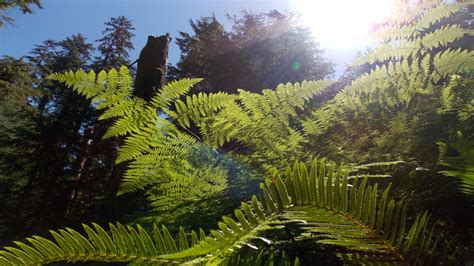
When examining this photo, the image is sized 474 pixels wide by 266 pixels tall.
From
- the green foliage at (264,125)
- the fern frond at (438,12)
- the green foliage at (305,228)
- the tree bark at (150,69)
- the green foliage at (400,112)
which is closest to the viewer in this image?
the green foliage at (305,228)

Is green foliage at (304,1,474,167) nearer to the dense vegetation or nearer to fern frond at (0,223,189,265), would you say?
the dense vegetation

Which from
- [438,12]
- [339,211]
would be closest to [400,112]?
[438,12]

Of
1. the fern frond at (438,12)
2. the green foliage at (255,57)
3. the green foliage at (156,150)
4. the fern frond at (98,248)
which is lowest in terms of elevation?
the fern frond at (98,248)

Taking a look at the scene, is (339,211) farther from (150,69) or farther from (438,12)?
(150,69)

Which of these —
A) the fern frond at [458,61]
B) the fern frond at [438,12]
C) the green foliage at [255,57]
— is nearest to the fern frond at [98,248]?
the fern frond at [458,61]

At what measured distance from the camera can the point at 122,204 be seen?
4055 mm

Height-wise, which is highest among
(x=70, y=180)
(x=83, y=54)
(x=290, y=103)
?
(x=83, y=54)

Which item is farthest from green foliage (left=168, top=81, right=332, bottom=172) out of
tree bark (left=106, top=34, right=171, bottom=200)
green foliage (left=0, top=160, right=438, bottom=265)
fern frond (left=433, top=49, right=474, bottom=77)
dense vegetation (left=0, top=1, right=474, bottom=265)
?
tree bark (left=106, top=34, right=171, bottom=200)

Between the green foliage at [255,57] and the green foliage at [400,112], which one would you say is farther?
the green foliage at [255,57]

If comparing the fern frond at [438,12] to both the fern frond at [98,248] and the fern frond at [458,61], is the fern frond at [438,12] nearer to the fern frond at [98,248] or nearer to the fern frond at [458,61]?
the fern frond at [458,61]

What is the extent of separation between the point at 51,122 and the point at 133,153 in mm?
18809

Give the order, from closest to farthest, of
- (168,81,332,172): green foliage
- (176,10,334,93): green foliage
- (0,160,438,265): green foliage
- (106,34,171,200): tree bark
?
1. (0,160,438,265): green foliage
2. (168,81,332,172): green foliage
3. (106,34,171,200): tree bark
4. (176,10,334,93): green foliage

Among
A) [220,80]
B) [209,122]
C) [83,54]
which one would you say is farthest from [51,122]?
[209,122]

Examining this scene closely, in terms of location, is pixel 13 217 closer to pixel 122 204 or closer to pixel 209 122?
pixel 122 204
